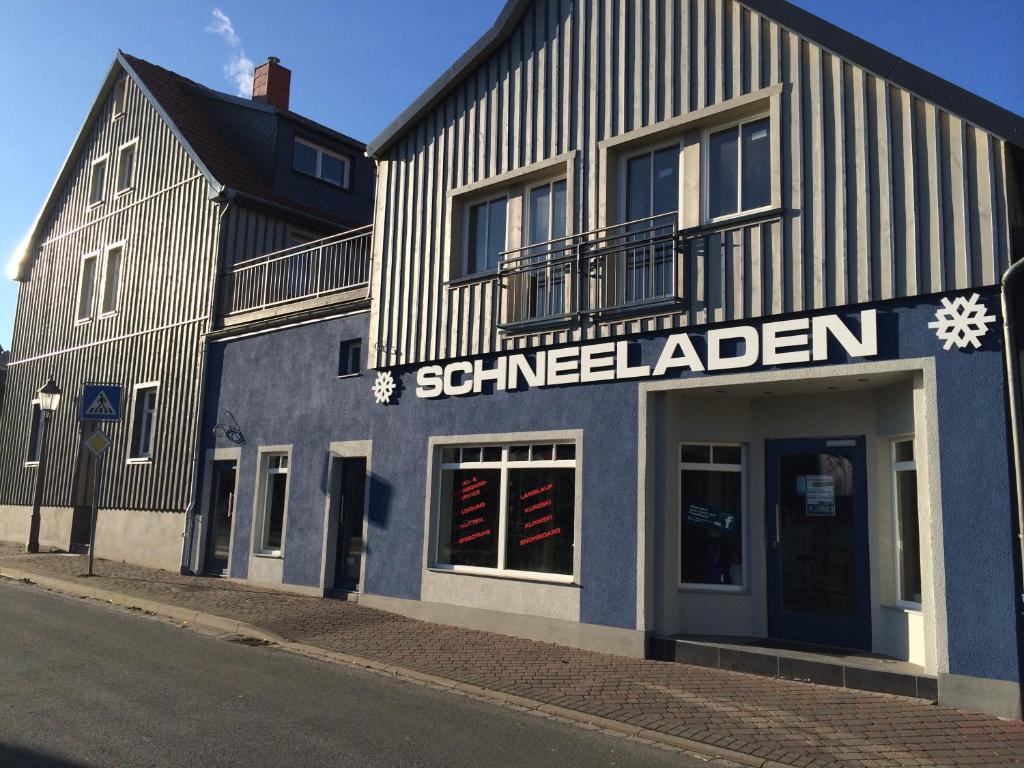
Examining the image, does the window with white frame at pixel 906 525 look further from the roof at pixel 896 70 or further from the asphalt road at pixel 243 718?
the asphalt road at pixel 243 718

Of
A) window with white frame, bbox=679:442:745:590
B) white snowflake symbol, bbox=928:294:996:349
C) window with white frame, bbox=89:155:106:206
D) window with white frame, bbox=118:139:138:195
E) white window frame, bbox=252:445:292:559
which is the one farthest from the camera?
window with white frame, bbox=89:155:106:206

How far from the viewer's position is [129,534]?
18.7 meters

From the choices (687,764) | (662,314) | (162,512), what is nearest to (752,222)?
(662,314)

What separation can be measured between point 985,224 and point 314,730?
7340mm

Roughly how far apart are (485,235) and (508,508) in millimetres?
4071

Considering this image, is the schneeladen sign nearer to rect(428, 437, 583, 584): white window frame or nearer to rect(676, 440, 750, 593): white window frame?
rect(428, 437, 583, 584): white window frame

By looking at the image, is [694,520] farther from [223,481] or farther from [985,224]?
[223,481]

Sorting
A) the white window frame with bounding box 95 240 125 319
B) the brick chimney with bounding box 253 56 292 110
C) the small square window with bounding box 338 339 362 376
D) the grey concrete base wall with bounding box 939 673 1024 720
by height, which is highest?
the brick chimney with bounding box 253 56 292 110

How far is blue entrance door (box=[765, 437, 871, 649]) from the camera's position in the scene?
9797 mm

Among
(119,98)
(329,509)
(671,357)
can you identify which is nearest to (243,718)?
(671,357)

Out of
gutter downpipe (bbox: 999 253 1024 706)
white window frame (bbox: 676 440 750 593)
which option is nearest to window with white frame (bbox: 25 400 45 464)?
white window frame (bbox: 676 440 750 593)

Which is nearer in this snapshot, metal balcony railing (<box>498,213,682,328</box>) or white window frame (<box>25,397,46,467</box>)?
metal balcony railing (<box>498,213,682,328</box>)

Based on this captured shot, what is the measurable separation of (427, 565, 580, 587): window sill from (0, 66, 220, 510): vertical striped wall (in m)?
7.38

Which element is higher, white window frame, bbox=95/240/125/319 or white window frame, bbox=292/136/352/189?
white window frame, bbox=292/136/352/189
